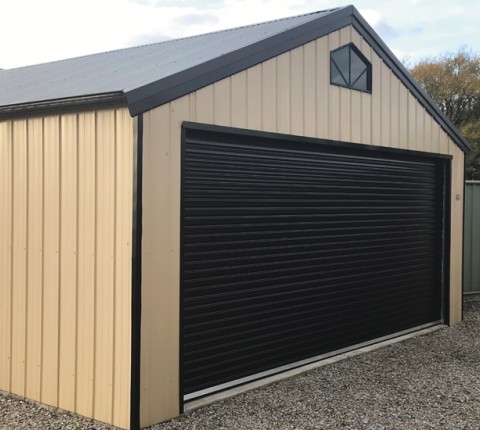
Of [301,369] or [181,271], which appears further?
[301,369]

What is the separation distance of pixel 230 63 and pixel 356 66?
7.86 feet

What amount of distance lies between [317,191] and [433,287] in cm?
307

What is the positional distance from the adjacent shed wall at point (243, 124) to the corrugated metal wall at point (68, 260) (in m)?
0.20

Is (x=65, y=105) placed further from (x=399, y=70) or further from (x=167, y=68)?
(x=399, y=70)

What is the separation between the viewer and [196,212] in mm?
5223

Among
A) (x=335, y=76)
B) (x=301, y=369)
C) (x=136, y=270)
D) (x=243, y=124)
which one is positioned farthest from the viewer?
(x=335, y=76)

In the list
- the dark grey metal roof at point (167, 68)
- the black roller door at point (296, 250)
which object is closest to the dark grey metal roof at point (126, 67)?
the dark grey metal roof at point (167, 68)

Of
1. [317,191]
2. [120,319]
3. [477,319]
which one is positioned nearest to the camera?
[120,319]

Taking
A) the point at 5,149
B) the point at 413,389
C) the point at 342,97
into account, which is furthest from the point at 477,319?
the point at 5,149

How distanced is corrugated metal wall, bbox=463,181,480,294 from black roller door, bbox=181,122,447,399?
270 centimetres

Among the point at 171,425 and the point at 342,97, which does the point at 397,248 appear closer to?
the point at 342,97

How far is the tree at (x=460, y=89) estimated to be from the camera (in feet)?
81.9

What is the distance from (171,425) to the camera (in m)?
4.61

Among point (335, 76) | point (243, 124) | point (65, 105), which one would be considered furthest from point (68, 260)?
point (335, 76)
